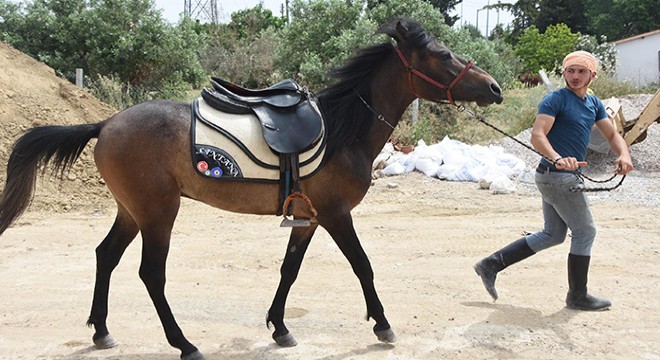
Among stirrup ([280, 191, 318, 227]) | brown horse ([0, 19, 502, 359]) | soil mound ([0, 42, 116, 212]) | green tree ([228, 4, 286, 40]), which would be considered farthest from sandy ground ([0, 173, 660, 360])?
green tree ([228, 4, 286, 40])

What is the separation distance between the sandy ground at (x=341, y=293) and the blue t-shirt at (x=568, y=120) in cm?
126

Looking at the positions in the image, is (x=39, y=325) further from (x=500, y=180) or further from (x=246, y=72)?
(x=246, y=72)

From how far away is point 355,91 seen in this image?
13.5 ft

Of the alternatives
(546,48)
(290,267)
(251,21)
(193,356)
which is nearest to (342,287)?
(290,267)

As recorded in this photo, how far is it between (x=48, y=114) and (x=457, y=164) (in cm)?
699

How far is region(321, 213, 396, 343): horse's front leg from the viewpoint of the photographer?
3898mm

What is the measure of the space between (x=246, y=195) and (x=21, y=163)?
57.8 inches

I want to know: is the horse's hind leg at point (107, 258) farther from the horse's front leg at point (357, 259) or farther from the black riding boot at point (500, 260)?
the black riding boot at point (500, 260)

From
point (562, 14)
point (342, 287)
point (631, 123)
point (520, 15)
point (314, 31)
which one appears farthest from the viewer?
point (520, 15)

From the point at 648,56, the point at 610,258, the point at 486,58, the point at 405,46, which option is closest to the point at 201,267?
the point at 405,46

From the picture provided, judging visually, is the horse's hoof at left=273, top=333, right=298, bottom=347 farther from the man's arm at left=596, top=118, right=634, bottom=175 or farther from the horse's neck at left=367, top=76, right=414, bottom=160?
the man's arm at left=596, top=118, right=634, bottom=175

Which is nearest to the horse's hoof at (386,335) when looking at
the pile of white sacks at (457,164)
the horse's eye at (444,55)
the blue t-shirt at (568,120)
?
the blue t-shirt at (568,120)

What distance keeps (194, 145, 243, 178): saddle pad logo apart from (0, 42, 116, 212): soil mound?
5.87 meters

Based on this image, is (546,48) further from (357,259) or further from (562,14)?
(357,259)
